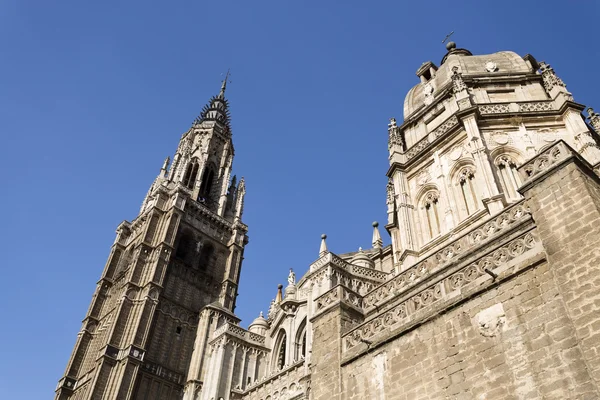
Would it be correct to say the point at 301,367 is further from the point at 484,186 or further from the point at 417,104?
the point at 417,104

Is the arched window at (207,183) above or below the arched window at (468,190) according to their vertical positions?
above

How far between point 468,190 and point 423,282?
7285 mm

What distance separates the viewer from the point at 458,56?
25.5m

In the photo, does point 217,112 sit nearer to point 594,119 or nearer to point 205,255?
point 205,255

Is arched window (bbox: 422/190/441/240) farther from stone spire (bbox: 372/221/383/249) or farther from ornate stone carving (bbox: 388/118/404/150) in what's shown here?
stone spire (bbox: 372/221/383/249)

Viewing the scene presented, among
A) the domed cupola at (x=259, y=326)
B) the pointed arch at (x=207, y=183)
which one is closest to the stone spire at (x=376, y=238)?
the domed cupola at (x=259, y=326)

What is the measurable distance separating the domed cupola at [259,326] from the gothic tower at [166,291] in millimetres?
4050

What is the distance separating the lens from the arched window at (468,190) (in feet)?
58.5

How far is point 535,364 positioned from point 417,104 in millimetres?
19249

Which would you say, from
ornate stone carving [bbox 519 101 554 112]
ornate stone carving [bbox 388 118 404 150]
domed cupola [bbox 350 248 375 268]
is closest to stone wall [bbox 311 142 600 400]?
ornate stone carving [bbox 519 101 554 112]

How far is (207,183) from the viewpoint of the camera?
51.3m

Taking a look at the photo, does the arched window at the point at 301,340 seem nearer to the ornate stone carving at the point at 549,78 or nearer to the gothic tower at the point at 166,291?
the gothic tower at the point at 166,291

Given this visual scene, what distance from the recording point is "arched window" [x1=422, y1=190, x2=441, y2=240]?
744 inches

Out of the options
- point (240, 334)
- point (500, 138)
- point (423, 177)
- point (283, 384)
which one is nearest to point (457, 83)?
point (500, 138)
